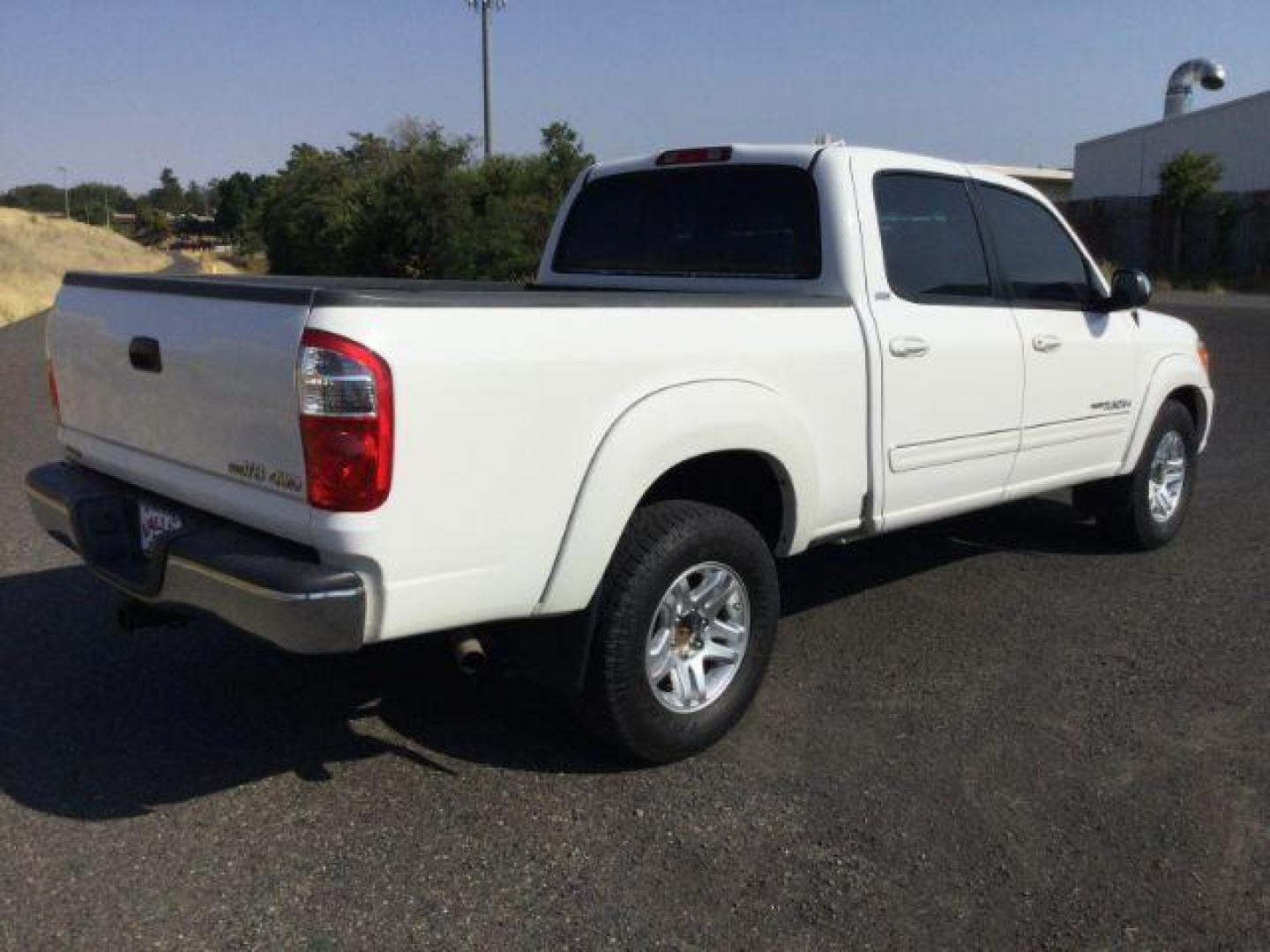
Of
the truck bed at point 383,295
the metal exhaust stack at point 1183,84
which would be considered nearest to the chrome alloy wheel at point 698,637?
the truck bed at point 383,295

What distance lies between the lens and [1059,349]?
514cm

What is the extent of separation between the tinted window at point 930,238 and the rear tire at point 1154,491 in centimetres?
172

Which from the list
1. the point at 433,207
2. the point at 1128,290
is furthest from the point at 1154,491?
the point at 433,207

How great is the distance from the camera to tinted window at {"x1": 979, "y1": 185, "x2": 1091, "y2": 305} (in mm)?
5059

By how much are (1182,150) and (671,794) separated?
49.0 m

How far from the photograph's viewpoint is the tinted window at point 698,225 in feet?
14.6

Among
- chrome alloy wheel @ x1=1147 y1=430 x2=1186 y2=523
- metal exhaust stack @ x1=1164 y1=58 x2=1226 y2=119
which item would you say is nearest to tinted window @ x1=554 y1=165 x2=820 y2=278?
chrome alloy wheel @ x1=1147 y1=430 x2=1186 y2=523

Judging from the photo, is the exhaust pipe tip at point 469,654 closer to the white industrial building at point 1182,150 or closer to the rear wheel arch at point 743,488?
the rear wheel arch at point 743,488

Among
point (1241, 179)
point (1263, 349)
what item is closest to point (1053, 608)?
point (1263, 349)

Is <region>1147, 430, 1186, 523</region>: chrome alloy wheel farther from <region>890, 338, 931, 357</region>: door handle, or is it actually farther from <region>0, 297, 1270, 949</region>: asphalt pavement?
<region>890, 338, 931, 357</region>: door handle

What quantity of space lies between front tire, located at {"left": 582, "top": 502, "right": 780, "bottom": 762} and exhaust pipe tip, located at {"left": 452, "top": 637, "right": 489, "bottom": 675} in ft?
1.07

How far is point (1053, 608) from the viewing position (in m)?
5.32

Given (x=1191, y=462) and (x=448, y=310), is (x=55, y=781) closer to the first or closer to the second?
(x=448, y=310)

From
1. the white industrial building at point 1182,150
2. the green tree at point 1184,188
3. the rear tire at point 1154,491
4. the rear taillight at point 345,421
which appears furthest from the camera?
the white industrial building at point 1182,150
